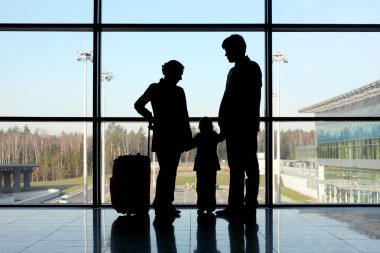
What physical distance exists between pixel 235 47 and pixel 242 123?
672 mm

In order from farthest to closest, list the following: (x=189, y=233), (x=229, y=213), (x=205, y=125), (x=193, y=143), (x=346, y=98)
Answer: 1. (x=346, y=98)
2. (x=205, y=125)
3. (x=193, y=143)
4. (x=229, y=213)
5. (x=189, y=233)

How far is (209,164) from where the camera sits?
4.66 meters

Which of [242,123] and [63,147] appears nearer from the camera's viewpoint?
[242,123]

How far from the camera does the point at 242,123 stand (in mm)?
4051

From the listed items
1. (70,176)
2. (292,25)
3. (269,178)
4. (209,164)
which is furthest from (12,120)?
(292,25)

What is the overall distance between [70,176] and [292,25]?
317cm

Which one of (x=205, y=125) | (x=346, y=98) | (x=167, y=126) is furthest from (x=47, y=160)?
(x=346, y=98)

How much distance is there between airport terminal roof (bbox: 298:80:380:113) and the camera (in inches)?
240
